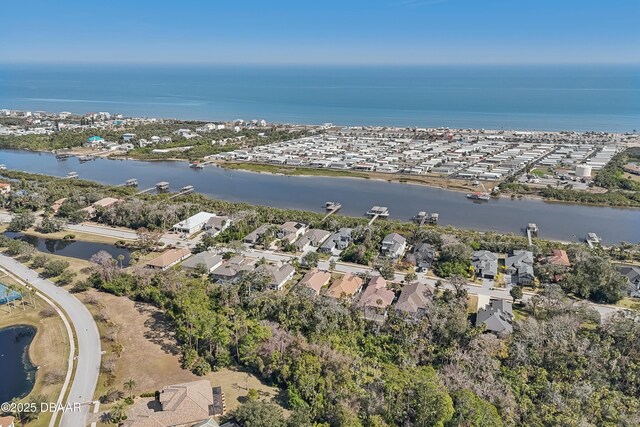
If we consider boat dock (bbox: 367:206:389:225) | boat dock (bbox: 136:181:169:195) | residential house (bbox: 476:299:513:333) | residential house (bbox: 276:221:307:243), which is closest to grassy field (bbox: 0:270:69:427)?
residential house (bbox: 276:221:307:243)

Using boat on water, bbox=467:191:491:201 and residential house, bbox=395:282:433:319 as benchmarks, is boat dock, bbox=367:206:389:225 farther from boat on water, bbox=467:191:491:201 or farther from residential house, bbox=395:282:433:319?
residential house, bbox=395:282:433:319

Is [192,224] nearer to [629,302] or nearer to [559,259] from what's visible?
[559,259]

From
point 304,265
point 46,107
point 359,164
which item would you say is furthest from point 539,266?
point 46,107

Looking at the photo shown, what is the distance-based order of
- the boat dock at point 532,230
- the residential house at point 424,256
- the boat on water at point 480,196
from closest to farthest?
the residential house at point 424,256 < the boat dock at point 532,230 < the boat on water at point 480,196

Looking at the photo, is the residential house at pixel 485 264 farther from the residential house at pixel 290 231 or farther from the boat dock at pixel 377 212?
the residential house at pixel 290 231

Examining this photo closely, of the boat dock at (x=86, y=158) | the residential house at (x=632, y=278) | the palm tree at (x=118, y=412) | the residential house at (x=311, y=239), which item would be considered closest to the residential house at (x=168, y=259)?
→ the residential house at (x=311, y=239)

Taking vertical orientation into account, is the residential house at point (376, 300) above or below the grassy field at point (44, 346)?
above

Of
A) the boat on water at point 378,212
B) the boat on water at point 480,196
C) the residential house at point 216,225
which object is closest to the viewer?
the residential house at point 216,225
